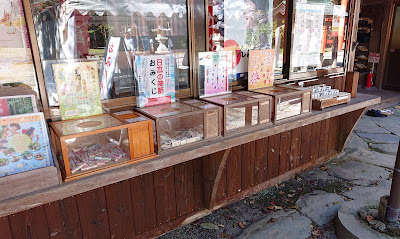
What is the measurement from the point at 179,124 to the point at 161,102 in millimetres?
362

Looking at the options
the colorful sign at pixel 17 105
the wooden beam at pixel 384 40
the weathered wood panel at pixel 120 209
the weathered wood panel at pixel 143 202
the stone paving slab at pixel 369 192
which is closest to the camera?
the colorful sign at pixel 17 105

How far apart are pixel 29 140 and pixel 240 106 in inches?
75.5

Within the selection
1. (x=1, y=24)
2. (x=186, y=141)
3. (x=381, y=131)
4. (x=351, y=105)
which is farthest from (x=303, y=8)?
(x=381, y=131)

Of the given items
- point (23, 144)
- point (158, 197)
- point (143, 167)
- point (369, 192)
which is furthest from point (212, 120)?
point (369, 192)

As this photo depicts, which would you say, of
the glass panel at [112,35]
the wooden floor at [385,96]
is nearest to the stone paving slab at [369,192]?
the glass panel at [112,35]

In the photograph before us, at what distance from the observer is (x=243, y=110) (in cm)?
304

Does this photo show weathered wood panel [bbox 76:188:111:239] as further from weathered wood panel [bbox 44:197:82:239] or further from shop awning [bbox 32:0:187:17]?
shop awning [bbox 32:0:187:17]

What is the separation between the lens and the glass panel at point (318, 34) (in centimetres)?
422

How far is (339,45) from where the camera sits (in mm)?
4918

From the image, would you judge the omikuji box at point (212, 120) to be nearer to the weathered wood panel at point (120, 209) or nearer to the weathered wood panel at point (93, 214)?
the weathered wood panel at point (120, 209)

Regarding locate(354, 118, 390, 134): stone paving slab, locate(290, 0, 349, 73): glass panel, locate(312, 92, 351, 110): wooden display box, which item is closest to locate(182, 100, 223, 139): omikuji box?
locate(312, 92, 351, 110): wooden display box

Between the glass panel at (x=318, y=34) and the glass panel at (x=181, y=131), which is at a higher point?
the glass panel at (x=318, y=34)

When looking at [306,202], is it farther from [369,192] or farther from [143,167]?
[143,167]

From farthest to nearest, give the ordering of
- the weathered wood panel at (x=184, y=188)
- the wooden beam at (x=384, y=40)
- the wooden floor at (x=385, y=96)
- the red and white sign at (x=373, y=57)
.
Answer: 1. the red and white sign at (x=373, y=57)
2. the wooden beam at (x=384, y=40)
3. the wooden floor at (x=385, y=96)
4. the weathered wood panel at (x=184, y=188)
